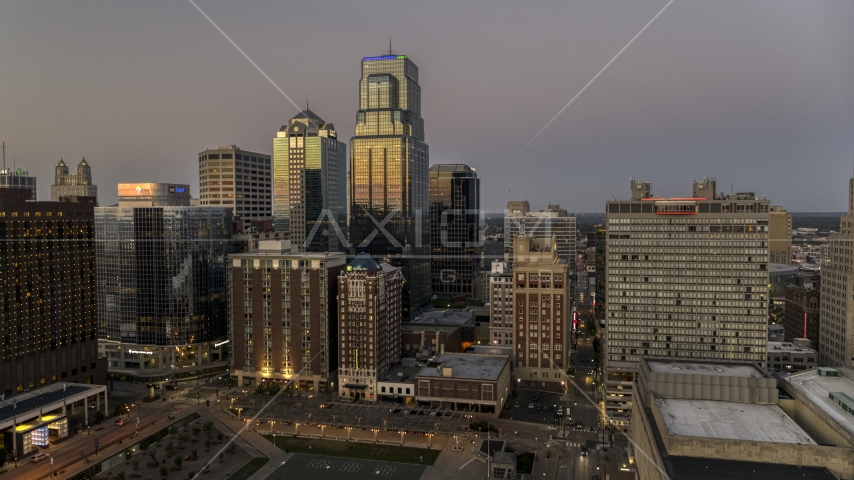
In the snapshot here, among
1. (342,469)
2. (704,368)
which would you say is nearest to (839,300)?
(704,368)

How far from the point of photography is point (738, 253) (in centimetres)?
9744

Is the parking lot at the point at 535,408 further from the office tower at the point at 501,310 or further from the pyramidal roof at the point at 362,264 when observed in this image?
the pyramidal roof at the point at 362,264

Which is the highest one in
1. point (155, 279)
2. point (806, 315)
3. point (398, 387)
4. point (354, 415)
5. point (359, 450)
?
point (155, 279)

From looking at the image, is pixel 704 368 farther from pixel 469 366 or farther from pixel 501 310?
pixel 501 310

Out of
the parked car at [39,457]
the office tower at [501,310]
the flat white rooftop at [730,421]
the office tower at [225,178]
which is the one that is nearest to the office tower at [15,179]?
the office tower at [225,178]

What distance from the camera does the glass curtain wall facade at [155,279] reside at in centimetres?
12694

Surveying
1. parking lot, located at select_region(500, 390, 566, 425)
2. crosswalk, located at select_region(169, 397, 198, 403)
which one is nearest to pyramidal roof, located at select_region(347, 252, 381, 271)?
parking lot, located at select_region(500, 390, 566, 425)

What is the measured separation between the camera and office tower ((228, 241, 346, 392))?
370ft

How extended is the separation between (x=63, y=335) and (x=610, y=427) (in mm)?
91514

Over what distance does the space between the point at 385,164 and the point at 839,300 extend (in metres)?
126

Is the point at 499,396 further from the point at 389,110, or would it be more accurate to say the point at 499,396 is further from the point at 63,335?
the point at 389,110

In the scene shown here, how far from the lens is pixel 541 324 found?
387ft

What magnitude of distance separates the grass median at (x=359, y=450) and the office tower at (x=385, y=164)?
331 feet

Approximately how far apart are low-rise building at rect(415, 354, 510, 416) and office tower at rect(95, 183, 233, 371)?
54449 mm
